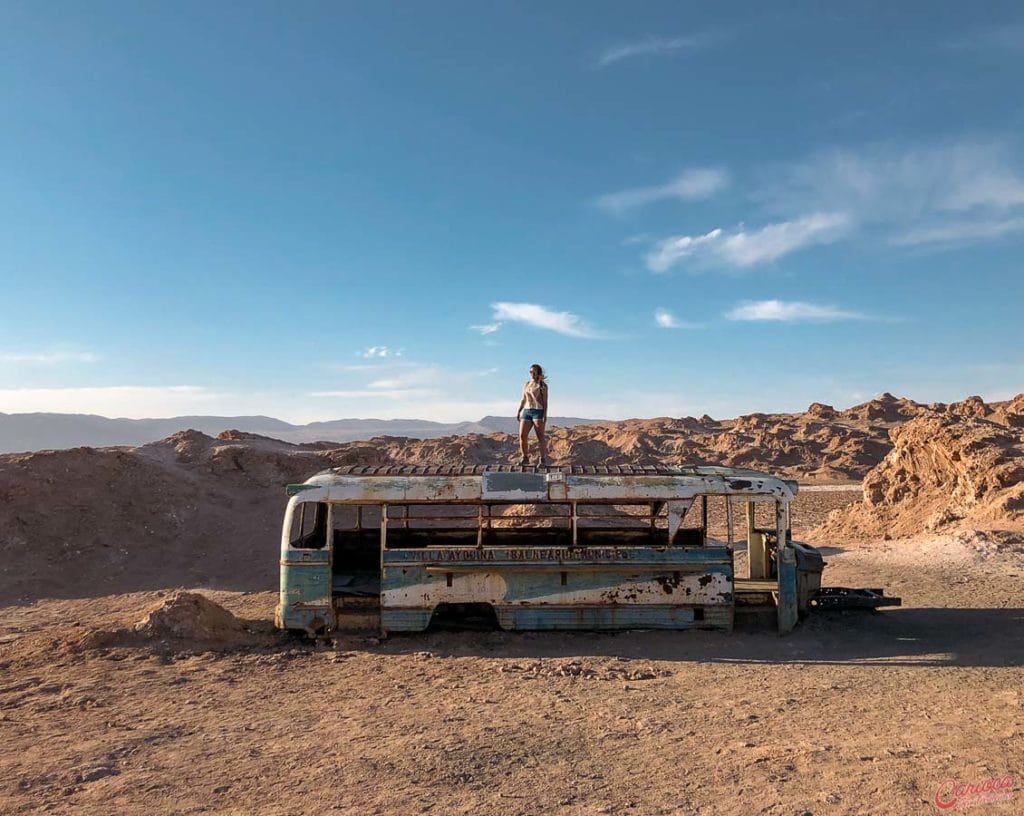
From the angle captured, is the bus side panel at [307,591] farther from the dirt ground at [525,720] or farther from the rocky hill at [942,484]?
the rocky hill at [942,484]

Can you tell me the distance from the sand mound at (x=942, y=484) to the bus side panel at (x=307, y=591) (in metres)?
12.8

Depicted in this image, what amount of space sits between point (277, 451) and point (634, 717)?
17.0 meters

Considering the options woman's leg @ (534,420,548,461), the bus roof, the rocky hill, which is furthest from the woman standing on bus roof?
the rocky hill

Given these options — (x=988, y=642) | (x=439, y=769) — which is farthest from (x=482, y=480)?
(x=988, y=642)

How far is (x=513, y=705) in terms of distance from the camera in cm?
630

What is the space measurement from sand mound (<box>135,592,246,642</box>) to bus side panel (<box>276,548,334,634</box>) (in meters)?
0.98

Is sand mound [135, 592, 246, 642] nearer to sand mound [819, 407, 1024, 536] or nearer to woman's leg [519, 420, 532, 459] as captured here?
woman's leg [519, 420, 532, 459]

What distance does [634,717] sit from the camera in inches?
235

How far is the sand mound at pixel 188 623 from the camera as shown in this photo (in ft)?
28.1

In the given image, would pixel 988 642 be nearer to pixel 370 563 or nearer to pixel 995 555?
pixel 995 555

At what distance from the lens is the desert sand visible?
181 inches

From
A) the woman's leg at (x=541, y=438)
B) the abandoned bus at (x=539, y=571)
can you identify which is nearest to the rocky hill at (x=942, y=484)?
the abandoned bus at (x=539, y=571)

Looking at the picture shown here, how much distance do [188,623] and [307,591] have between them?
167 centimetres

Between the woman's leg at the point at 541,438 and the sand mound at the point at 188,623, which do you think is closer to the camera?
the sand mound at the point at 188,623
